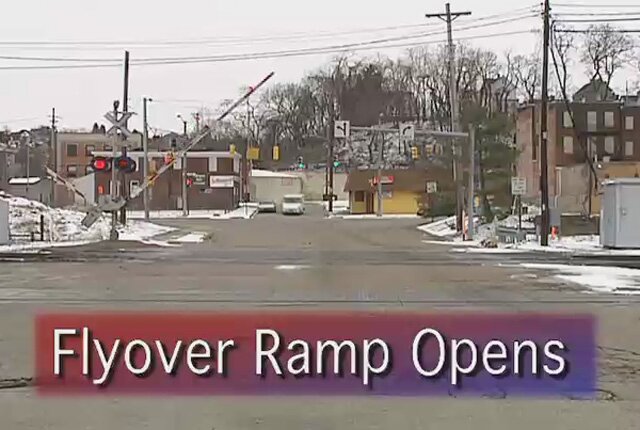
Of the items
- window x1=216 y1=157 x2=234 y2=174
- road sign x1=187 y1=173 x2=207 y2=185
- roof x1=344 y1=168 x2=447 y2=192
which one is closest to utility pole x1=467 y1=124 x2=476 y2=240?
roof x1=344 y1=168 x2=447 y2=192

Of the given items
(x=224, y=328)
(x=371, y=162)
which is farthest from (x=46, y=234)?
(x=371, y=162)

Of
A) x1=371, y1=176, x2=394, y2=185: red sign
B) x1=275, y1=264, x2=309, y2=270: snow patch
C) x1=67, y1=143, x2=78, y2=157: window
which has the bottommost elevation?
x1=275, y1=264, x2=309, y2=270: snow patch

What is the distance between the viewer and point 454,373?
10.3 m

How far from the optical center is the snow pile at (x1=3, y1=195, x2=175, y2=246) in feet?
140

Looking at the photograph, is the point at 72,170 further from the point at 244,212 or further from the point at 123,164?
the point at 123,164

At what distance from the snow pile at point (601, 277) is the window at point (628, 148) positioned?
217 feet

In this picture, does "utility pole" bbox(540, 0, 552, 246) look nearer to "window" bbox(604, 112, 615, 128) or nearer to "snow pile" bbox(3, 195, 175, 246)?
"snow pile" bbox(3, 195, 175, 246)

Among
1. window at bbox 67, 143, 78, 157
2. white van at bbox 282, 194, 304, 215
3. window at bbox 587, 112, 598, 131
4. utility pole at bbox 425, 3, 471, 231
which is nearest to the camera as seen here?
utility pole at bbox 425, 3, 471, 231

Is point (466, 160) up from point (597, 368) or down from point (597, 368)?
up

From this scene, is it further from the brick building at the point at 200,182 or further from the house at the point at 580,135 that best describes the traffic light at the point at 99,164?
the brick building at the point at 200,182

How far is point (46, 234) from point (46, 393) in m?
34.4

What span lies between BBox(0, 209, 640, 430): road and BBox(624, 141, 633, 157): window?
170 ft

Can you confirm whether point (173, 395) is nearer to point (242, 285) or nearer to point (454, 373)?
point (454, 373)

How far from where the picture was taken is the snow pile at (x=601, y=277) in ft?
72.7
